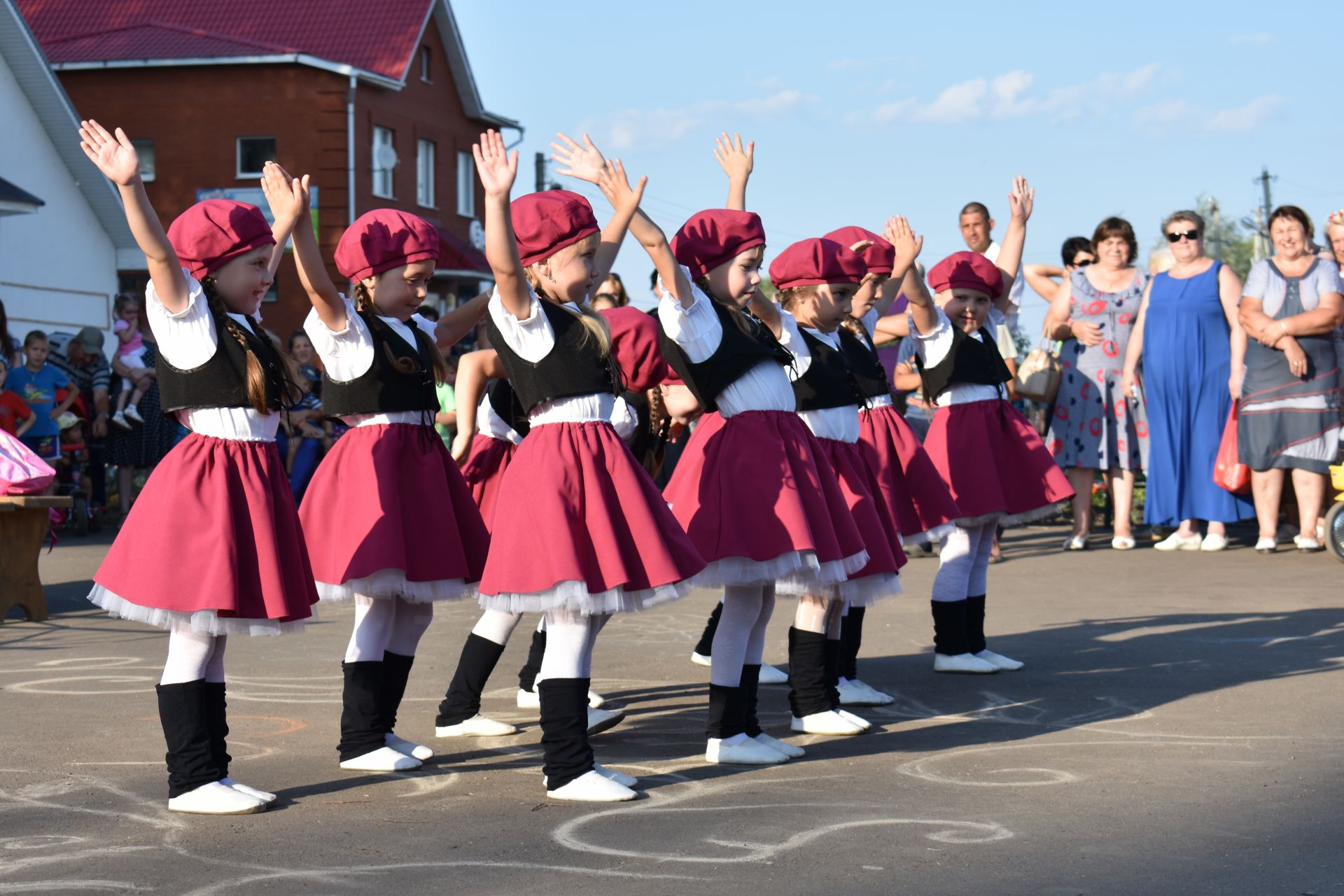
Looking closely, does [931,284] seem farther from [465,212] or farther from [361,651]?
[465,212]

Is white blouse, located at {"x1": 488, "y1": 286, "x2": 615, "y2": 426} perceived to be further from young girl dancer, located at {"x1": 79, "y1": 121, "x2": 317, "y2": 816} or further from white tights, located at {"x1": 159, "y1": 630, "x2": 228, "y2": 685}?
white tights, located at {"x1": 159, "y1": 630, "x2": 228, "y2": 685}

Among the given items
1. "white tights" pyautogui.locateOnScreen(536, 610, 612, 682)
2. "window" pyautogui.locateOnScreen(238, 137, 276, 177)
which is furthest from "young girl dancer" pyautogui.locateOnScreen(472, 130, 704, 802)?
"window" pyautogui.locateOnScreen(238, 137, 276, 177)

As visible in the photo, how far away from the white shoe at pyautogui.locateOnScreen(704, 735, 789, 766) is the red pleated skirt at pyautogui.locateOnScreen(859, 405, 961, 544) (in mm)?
1595

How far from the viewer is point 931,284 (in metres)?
7.68

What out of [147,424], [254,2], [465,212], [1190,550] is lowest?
[1190,550]

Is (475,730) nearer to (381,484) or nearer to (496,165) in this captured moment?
(381,484)

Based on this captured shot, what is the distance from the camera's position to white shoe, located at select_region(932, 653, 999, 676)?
736 centimetres

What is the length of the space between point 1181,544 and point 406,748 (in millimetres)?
8651

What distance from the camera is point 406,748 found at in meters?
5.53

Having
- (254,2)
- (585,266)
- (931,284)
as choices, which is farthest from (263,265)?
(254,2)

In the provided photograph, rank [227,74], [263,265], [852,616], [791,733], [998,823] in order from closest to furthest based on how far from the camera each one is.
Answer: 1. [998,823]
2. [263,265]
3. [791,733]
4. [852,616]
5. [227,74]

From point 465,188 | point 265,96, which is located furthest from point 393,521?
point 465,188

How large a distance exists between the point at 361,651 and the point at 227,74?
32872 mm

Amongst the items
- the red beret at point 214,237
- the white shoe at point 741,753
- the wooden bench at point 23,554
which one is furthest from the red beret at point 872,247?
the wooden bench at point 23,554
